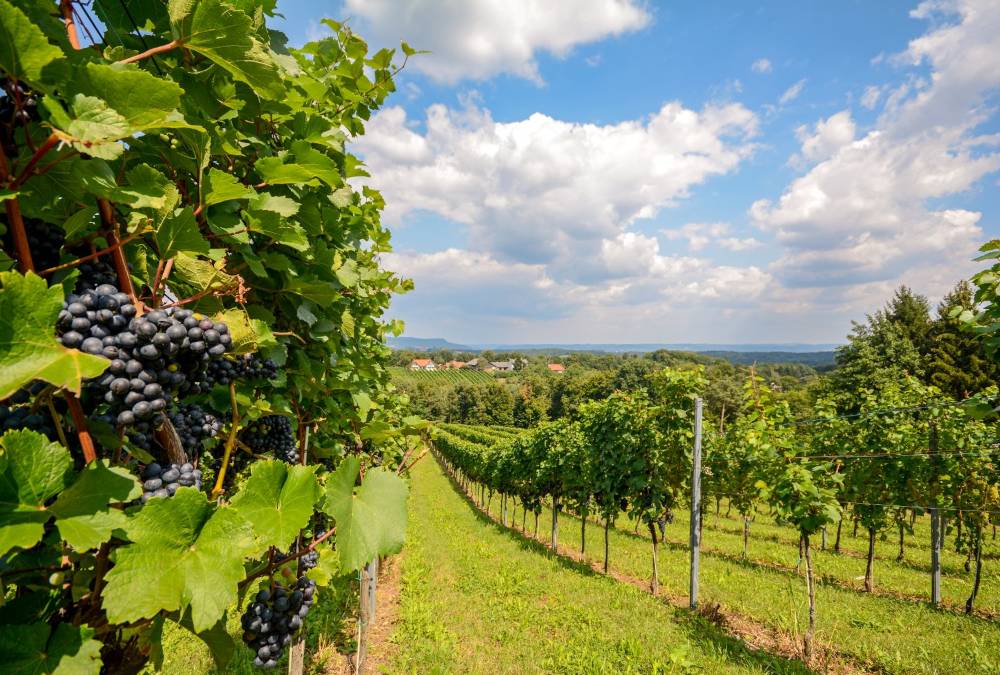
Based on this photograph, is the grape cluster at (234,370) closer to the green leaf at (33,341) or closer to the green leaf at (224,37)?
the green leaf at (33,341)

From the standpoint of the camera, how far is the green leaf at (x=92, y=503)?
669 mm

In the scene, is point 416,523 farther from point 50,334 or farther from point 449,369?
point 449,369

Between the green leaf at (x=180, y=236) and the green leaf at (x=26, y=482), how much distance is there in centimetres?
45

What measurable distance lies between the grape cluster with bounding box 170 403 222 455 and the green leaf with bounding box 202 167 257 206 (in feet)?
2.07

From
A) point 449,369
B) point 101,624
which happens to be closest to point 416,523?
point 101,624

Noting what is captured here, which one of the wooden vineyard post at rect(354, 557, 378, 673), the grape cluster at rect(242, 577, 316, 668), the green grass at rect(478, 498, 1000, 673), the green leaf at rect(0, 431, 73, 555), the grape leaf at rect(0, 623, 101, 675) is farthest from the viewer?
the green grass at rect(478, 498, 1000, 673)

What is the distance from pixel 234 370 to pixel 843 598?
44.0 feet

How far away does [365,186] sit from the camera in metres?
3.36

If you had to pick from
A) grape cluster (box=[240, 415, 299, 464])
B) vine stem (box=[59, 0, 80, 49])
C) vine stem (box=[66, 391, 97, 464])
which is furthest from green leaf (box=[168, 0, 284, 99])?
grape cluster (box=[240, 415, 299, 464])

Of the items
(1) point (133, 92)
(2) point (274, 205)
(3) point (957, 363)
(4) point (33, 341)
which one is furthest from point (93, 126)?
(3) point (957, 363)

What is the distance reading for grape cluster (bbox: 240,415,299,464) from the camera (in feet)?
6.51

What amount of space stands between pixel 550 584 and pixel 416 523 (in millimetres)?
8272

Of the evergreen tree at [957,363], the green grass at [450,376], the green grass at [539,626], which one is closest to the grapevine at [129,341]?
the green grass at [539,626]

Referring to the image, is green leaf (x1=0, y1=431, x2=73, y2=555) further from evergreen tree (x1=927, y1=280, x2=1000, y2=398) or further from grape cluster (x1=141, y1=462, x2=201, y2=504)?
evergreen tree (x1=927, y1=280, x2=1000, y2=398)
